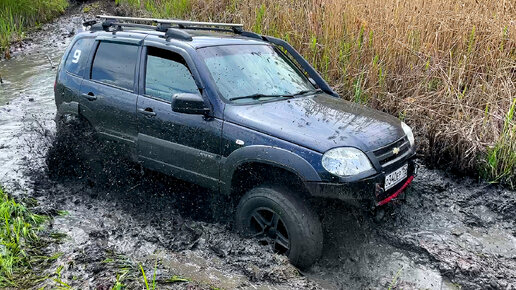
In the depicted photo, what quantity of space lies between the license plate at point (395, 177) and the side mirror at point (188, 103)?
5.23 feet

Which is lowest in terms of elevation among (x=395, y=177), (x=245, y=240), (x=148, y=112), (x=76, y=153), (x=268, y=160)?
(x=245, y=240)

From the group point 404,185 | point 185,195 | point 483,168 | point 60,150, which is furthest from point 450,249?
point 60,150

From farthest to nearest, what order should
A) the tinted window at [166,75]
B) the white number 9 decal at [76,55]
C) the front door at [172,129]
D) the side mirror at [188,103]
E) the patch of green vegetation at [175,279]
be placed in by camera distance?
the white number 9 decal at [76,55] < the tinted window at [166,75] < the front door at [172,129] < the side mirror at [188,103] < the patch of green vegetation at [175,279]

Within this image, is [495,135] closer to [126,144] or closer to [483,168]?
[483,168]

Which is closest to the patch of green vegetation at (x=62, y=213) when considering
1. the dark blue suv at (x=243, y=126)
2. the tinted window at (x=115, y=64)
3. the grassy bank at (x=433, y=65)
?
the dark blue suv at (x=243, y=126)

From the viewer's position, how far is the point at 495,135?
16.0 ft

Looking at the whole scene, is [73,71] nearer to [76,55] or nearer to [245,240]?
[76,55]

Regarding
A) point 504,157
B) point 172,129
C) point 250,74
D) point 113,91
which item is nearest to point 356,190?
point 250,74

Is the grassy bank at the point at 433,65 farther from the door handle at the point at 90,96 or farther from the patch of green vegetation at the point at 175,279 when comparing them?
the patch of green vegetation at the point at 175,279

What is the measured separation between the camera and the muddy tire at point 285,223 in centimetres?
344

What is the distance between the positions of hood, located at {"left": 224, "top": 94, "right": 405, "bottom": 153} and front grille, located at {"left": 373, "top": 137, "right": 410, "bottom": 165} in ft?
0.12

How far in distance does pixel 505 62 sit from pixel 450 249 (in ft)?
8.75

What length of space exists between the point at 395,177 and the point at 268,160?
1050mm

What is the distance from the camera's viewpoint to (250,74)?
13.7ft
